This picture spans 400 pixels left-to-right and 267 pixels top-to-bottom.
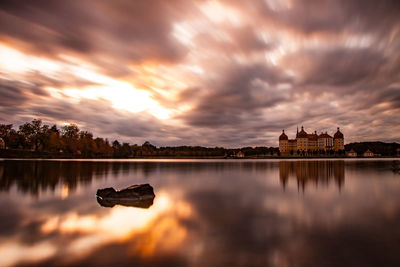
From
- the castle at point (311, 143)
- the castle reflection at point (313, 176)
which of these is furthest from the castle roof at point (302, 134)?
the castle reflection at point (313, 176)

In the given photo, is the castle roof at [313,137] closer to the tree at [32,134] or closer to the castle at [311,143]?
the castle at [311,143]

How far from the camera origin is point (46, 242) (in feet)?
25.4

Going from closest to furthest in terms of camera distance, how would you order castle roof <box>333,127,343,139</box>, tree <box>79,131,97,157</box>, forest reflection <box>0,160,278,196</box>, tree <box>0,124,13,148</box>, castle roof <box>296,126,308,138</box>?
1. forest reflection <box>0,160,278,196</box>
2. tree <box>0,124,13,148</box>
3. tree <box>79,131,97,157</box>
4. castle roof <box>333,127,343,139</box>
5. castle roof <box>296,126,308,138</box>

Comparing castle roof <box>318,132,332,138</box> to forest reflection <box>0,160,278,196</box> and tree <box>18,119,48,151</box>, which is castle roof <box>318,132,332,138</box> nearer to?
forest reflection <box>0,160,278,196</box>

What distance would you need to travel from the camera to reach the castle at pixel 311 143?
505 feet

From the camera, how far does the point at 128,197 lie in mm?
14773

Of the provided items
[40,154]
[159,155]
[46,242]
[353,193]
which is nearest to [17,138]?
[40,154]

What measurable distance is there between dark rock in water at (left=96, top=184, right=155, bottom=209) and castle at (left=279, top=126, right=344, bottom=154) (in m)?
156

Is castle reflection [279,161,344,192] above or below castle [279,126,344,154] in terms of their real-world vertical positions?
below

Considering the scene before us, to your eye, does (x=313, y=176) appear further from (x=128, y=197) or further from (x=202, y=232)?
(x=202, y=232)

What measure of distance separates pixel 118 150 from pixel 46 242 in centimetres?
16635

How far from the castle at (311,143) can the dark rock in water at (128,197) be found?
156m

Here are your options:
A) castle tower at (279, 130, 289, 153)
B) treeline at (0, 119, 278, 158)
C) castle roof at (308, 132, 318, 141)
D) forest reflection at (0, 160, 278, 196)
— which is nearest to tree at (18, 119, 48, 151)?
treeline at (0, 119, 278, 158)

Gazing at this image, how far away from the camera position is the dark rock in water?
14.2 metres
